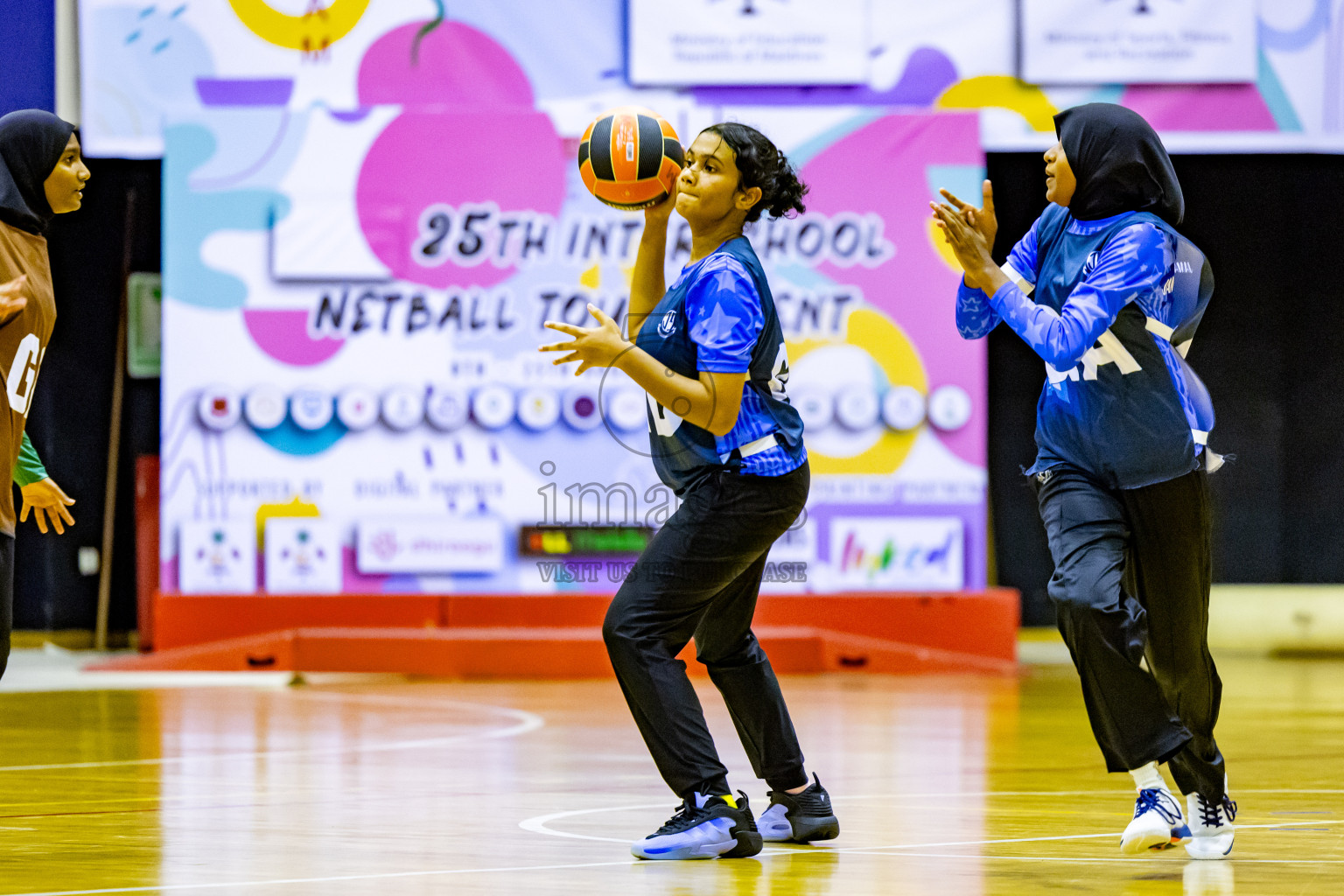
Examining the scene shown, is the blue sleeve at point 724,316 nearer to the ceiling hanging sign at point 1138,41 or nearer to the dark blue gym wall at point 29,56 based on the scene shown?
the ceiling hanging sign at point 1138,41

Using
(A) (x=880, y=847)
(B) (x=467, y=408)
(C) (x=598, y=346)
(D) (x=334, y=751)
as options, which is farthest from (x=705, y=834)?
(B) (x=467, y=408)

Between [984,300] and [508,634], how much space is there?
602 centimetres

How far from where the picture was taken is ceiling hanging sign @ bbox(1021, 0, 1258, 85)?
9.77m

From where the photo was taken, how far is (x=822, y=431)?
984 centimetres

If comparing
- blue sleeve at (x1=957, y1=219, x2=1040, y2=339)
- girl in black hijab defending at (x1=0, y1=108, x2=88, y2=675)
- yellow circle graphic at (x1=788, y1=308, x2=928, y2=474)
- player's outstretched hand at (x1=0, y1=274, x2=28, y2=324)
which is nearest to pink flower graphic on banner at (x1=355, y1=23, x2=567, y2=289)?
yellow circle graphic at (x1=788, y1=308, x2=928, y2=474)

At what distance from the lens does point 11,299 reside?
3.85m

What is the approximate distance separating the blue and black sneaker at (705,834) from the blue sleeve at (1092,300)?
125 cm

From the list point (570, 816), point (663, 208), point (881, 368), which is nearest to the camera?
point (663, 208)

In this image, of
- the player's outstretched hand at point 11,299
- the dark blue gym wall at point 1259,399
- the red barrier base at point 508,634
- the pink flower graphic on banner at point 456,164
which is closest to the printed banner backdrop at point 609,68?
the pink flower graphic on banner at point 456,164

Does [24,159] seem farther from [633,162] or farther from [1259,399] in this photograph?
[1259,399]

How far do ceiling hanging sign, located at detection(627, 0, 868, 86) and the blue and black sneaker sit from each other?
6.77m

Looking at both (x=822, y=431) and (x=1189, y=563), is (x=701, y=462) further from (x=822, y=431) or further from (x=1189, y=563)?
(x=822, y=431)

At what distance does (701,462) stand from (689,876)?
Answer: 0.94 metres

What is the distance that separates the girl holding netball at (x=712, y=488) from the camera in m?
3.67
